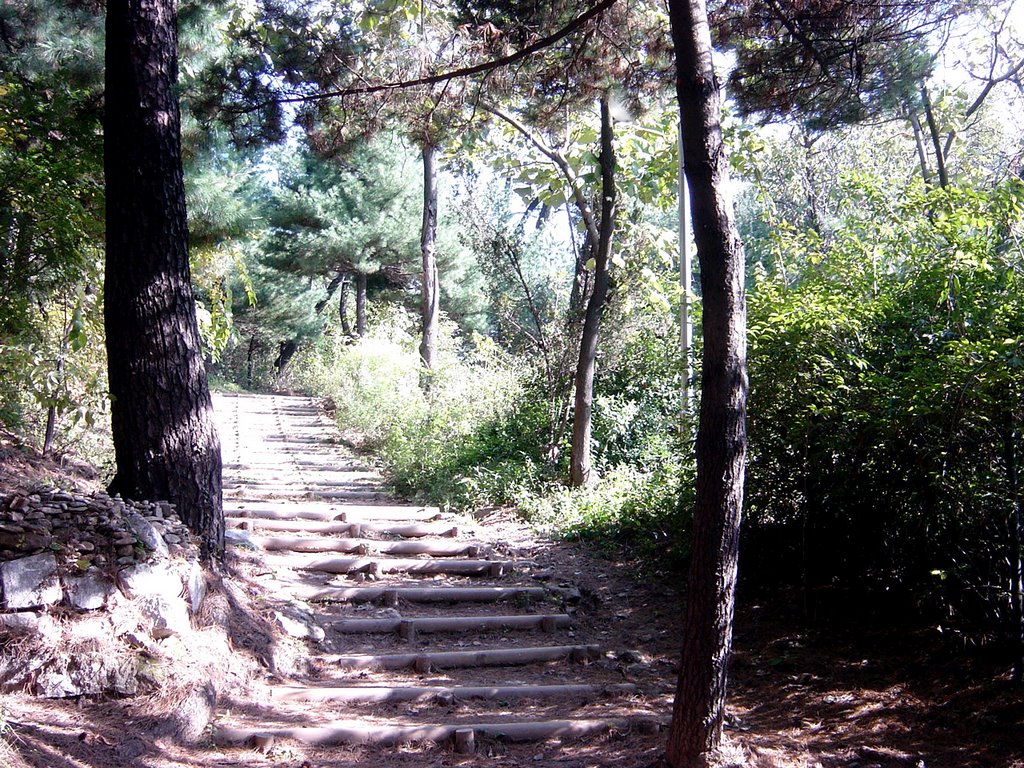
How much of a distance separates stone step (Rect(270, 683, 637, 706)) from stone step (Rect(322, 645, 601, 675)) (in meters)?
0.39

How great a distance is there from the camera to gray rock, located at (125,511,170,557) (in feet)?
16.5

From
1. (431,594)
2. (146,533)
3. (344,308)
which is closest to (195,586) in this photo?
(146,533)

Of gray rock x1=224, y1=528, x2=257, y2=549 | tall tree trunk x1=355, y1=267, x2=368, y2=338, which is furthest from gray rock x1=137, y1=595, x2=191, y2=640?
tall tree trunk x1=355, y1=267, x2=368, y2=338

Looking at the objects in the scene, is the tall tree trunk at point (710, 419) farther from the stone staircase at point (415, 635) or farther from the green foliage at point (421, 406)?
the green foliage at point (421, 406)

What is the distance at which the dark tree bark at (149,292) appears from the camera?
5.60 metres

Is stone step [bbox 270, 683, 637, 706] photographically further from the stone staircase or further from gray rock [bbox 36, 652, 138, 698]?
gray rock [bbox 36, 652, 138, 698]

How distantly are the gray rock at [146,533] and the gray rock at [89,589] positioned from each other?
36 centimetres

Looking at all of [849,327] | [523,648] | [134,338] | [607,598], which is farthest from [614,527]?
[134,338]

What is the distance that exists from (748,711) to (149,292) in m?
4.74

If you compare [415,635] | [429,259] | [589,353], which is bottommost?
[415,635]

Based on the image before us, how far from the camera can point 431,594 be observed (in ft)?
24.1

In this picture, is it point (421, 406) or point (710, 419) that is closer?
point (710, 419)

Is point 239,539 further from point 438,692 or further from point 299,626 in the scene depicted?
point 438,692

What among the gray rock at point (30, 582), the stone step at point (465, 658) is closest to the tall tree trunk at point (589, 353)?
the stone step at point (465, 658)
